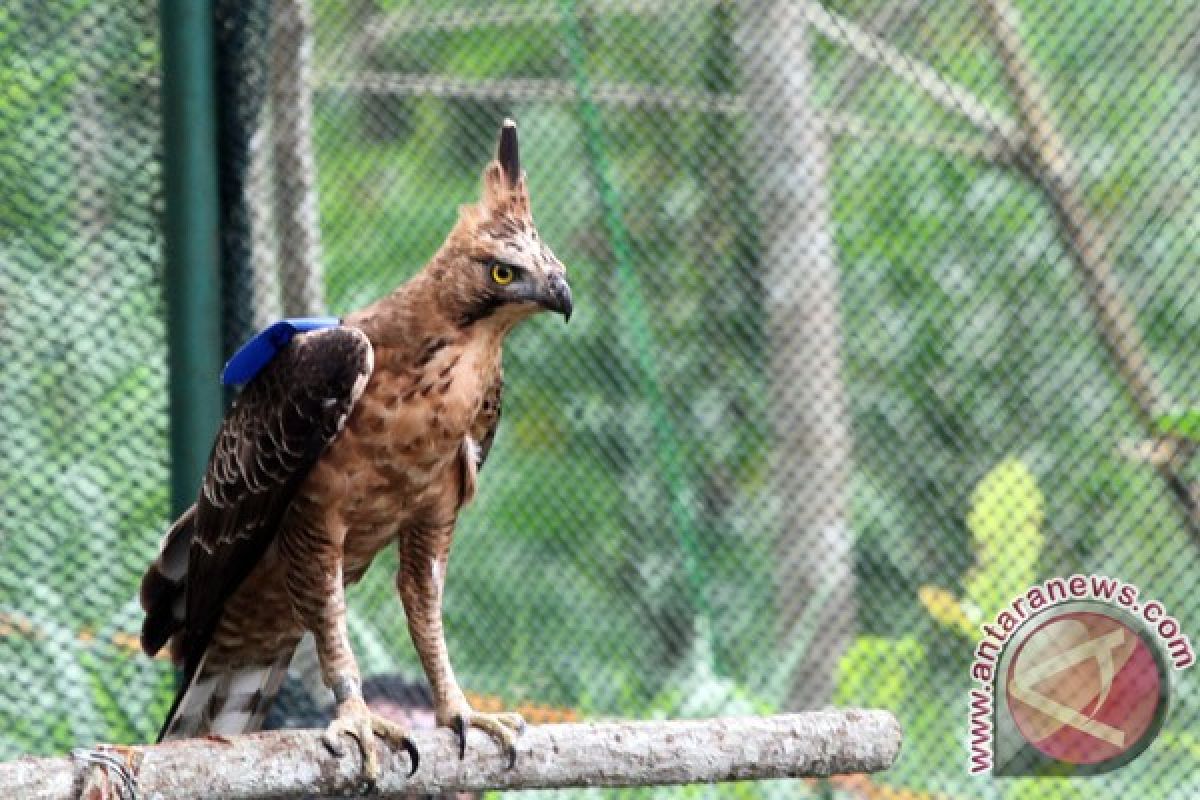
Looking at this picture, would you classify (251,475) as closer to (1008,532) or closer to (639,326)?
(639,326)

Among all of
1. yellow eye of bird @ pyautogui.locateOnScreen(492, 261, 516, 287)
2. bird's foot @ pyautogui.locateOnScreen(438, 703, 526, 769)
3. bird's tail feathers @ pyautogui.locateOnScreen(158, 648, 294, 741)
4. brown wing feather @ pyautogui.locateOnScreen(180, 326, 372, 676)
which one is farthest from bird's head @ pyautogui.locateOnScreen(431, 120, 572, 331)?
bird's tail feathers @ pyautogui.locateOnScreen(158, 648, 294, 741)

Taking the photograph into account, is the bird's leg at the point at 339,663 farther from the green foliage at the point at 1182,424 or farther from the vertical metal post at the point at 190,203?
the green foliage at the point at 1182,424

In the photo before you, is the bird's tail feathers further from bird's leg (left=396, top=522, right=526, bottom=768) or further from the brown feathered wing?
bird's leg (left=396, top=522, right=526, bottom=768)

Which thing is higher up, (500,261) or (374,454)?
(500,261)

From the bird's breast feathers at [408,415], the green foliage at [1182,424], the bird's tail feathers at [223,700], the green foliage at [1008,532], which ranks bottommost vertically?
the bird's tail feathers at [223,700]

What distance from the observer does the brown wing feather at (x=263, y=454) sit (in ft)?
9.81

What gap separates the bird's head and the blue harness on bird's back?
0.25m

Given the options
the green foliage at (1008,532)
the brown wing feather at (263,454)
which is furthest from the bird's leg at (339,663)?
the green foliage at (1008,532)

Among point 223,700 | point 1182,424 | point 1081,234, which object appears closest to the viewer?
point 223,700

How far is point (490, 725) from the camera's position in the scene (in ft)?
10.00

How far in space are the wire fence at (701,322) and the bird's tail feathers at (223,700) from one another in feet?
2.28


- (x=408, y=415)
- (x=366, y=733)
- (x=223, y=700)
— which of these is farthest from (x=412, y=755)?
(x=223, y=700)

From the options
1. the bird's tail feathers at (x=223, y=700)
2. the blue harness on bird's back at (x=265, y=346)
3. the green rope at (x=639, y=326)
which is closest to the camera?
the blue harness on bird's back at (x=265, y=346)

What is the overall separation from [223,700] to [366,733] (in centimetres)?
67
